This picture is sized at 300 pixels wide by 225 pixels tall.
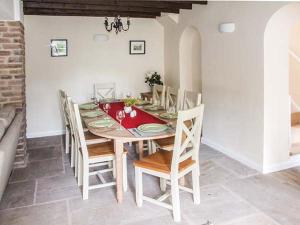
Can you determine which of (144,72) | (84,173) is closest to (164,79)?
(144,72)

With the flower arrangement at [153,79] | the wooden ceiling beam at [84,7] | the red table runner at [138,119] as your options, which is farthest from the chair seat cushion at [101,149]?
the flower arrangement at [153,79]

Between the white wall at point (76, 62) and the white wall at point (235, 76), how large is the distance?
1.28 meters

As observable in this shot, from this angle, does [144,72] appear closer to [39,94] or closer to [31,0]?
[39,94]

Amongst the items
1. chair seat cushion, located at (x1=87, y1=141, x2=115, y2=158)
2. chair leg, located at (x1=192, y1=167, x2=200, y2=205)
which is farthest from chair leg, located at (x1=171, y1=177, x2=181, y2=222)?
chair seat cushion, located at (x1=87, y1=141, x2=115, y2=158)

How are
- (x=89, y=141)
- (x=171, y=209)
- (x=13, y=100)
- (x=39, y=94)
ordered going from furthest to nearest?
(x=39, y=94) < (x=13, y=100) < (x=89, y=141) < (x=171, y=209)

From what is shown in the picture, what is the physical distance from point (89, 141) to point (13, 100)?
4.25ft

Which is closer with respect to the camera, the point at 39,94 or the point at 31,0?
the point at 31,0

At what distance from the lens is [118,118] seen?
3.22 meters

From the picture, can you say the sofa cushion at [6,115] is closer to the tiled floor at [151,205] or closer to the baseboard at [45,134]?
the tiled floor at [151,205]

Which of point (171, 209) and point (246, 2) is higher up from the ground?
point (246, 2)

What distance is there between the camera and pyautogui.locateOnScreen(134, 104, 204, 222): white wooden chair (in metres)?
2.37

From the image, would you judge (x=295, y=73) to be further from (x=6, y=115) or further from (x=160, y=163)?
(x=6, y=115)

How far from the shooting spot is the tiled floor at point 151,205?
253 centimetres

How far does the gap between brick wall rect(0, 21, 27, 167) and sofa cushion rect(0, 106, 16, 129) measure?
161mm
